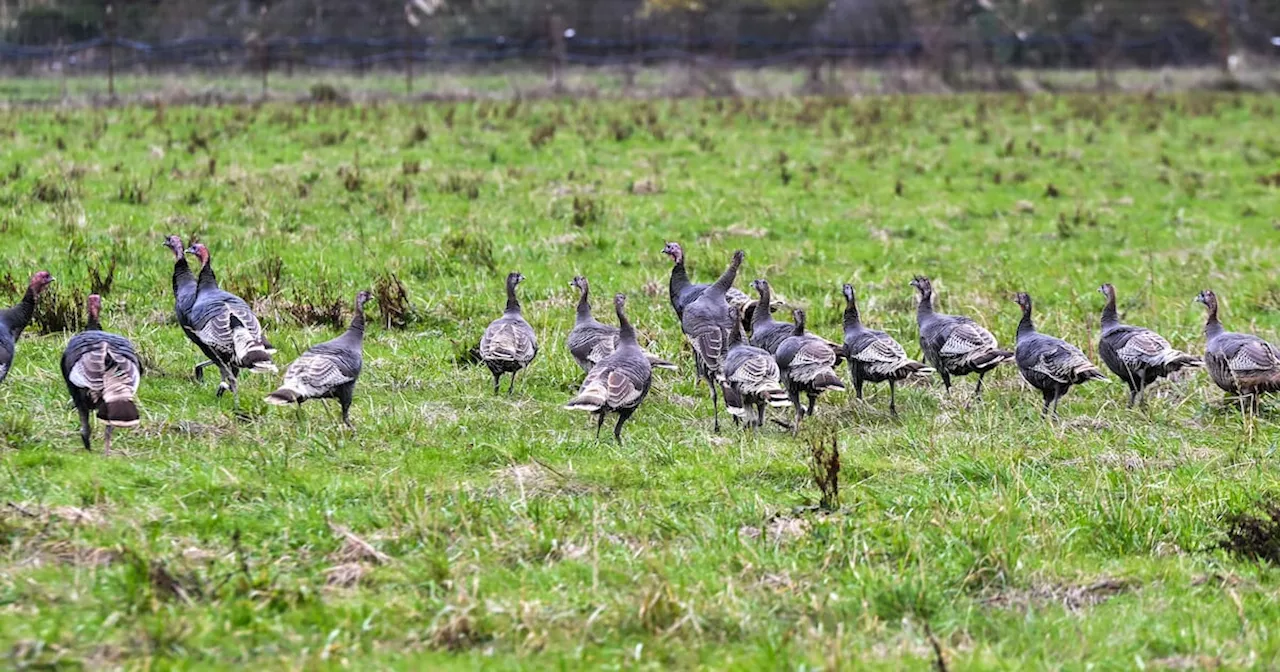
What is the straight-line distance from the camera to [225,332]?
9047 mm

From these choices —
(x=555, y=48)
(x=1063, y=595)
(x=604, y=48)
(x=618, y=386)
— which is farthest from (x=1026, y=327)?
(x=604, y=48)

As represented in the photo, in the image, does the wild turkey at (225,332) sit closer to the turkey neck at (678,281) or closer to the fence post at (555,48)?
the turkey neck at (678,281)

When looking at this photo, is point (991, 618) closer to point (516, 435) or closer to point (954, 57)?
point (516, 435)

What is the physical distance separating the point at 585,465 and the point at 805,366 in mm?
1753

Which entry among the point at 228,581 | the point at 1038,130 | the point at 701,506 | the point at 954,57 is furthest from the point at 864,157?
Result: the point at 954,57

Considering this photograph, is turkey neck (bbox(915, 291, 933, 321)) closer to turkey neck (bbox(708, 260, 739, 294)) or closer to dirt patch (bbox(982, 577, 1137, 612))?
turkey neck (bbox(708, 260, 739, 294))

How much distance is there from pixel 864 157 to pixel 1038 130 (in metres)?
6.96

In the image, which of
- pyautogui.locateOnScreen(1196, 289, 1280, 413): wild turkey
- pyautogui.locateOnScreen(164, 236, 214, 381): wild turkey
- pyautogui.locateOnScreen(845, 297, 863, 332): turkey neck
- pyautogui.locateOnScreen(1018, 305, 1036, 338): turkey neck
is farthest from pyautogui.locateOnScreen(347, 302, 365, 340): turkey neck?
pyautogui.locateOnScreen(1196, 289, 1280, 413): wild turkey

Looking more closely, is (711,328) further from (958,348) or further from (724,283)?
(958,348)

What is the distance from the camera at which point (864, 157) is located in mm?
23406

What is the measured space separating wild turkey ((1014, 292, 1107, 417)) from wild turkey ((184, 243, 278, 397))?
4974 millimetres

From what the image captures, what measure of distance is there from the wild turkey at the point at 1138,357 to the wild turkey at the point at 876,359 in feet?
4.52

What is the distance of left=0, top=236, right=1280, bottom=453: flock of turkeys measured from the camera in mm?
8250

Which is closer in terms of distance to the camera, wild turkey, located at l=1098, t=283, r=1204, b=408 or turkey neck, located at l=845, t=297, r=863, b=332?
wild turkey, located at l=1098, t=283, r=1204, b=408
